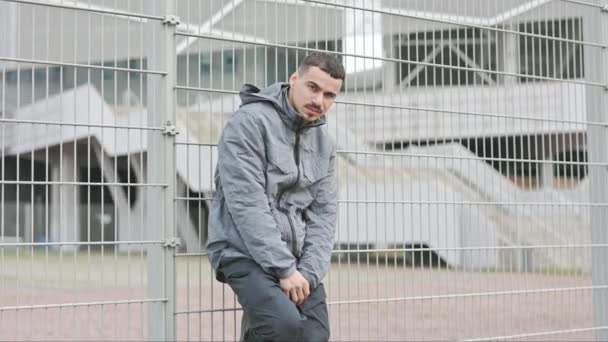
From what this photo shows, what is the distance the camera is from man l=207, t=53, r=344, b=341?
13.4ft

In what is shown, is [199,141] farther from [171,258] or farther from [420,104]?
[420,104]

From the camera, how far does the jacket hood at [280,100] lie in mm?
4332

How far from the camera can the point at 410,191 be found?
6.19m

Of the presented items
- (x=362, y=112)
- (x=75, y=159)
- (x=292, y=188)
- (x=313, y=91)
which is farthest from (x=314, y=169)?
(x=362, y=112)

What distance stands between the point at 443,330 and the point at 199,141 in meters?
4.40

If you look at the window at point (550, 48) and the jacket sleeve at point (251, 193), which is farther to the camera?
the window at point (550, 48)

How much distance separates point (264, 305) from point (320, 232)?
0.50 meters

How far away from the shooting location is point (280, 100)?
4363 mm

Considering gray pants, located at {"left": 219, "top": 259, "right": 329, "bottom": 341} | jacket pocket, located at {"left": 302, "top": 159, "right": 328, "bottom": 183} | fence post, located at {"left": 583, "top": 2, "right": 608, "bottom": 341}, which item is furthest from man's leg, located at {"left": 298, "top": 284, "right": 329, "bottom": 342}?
fence post, located at {"left": 583, "top": 2, "right": 608, "bottom": 341}

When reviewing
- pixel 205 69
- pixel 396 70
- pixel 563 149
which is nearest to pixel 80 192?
pixel 205 69

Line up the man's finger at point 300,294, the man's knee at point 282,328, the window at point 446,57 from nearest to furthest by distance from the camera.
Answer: the man's knee at point 282,328 → the man's finger at point 300,294 → the window at point 446,57

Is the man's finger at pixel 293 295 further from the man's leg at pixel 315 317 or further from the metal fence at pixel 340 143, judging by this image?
the metal fence at pixel 340 143

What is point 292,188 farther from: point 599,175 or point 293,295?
point 599,175

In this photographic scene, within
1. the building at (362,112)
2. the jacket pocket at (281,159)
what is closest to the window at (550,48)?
the building at (362,112)
